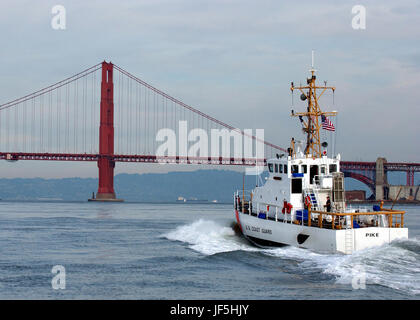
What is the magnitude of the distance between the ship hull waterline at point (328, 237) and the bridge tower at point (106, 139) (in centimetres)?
9762

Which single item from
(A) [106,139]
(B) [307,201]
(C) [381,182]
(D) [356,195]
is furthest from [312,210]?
(D) [356,195]

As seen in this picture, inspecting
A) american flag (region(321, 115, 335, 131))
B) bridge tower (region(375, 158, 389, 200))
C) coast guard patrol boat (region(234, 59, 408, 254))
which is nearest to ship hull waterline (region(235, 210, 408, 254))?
coast guard patrol boat (region(234, 59, 408, 254))

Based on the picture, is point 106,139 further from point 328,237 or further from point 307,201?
point 328,237

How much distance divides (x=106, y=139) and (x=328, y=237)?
108 metres

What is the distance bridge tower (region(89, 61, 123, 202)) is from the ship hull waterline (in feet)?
320

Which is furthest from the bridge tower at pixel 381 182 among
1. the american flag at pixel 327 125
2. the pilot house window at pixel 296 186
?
the pilot house window at pixel 296 186

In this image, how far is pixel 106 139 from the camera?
130375 millimetres

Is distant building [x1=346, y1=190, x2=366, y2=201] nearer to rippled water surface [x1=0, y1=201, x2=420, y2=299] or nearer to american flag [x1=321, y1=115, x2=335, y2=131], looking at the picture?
rippled water surface [x1=0, y1=201, x2=420, y2=299]

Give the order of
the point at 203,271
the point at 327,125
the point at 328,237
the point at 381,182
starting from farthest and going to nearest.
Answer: the point at 381,182 < the point at 327,125 < the point at 328,237 < the point at 203,271

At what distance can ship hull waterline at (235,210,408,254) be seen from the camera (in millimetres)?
26531

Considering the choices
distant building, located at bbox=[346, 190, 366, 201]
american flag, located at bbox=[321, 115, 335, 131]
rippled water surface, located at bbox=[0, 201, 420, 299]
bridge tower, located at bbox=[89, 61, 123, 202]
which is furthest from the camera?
distant building, located at bbox=[346, 190, 366, 201]
